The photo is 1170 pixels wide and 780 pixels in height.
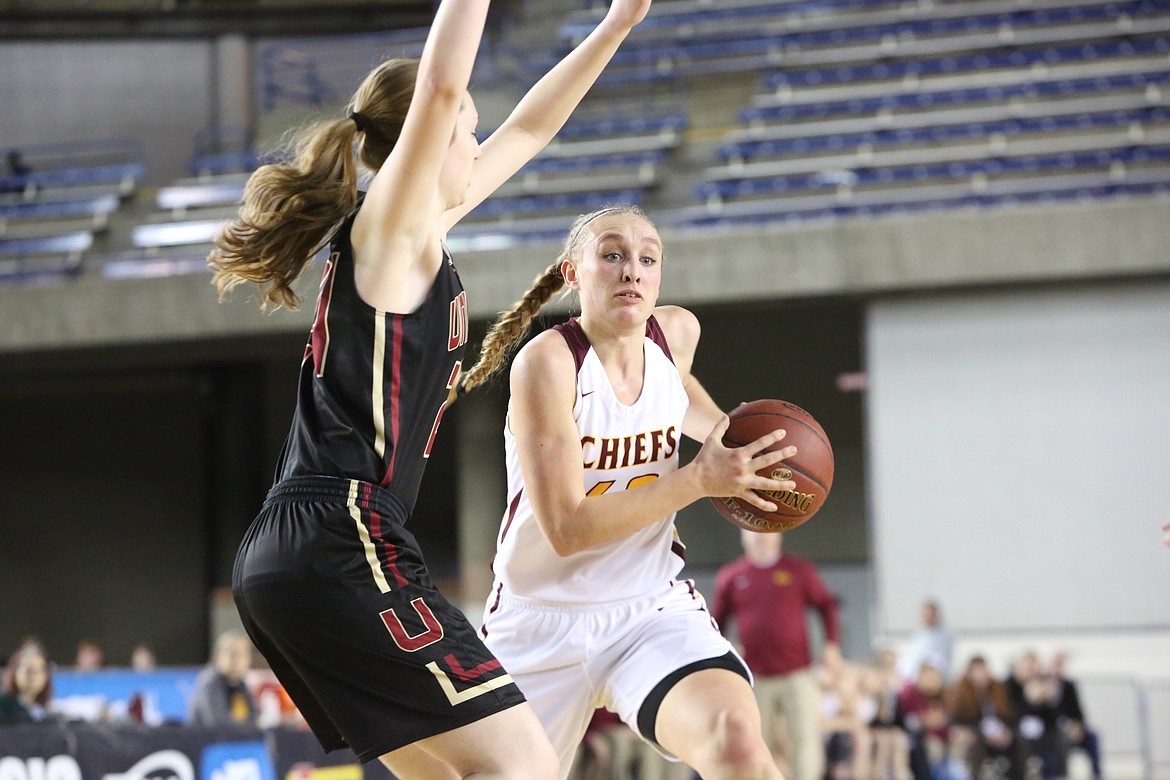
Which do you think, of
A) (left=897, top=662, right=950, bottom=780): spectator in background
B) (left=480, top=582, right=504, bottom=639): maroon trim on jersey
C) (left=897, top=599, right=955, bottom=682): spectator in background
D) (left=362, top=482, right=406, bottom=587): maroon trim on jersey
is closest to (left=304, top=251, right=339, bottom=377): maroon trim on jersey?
(left=362, top=482, right=406, bottom=587): maroon trim on jersey

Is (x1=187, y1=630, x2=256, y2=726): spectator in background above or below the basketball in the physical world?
below

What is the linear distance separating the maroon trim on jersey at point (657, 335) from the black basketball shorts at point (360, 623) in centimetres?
122

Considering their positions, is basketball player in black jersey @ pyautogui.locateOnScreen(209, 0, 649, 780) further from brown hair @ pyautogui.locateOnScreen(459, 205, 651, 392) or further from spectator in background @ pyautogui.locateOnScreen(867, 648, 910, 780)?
spectator in background @ pyautogui.locateOnScreen(867, 648, 910, 780)

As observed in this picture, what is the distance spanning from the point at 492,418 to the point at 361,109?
1263 centimetres

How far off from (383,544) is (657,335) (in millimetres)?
1299

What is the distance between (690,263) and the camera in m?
13.0

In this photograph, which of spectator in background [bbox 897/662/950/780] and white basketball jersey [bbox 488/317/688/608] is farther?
spectator in background [bbox 897/662/950/780]

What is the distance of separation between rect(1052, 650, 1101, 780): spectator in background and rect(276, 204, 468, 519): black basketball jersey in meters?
8.08

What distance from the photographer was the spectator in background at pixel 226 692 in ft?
26.5

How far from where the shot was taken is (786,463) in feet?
10.9

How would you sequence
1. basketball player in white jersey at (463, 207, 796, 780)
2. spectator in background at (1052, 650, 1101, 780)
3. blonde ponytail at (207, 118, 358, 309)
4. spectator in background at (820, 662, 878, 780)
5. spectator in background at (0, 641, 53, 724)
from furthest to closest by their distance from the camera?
spectator in background at (820, 662, 878, 780)
spectator in background at (1052, 650, 1101, 780)
spectator in background at (0, 641, 53, 724)
basketball player in white jersey at (463, 207, 796, 780)
blonde ponytail at (207, 118, 358, 309)

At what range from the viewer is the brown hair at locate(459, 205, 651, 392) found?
11.6ft

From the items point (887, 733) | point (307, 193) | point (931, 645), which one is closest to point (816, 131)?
point (931, 645)

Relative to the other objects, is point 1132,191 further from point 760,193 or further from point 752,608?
point 752,608
